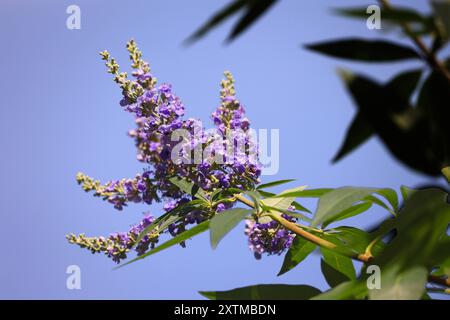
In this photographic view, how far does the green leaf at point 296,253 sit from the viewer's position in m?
1.63

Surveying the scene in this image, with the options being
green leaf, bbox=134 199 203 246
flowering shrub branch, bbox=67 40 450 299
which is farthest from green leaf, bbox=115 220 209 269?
green leaf, bbox=134 199 203 246

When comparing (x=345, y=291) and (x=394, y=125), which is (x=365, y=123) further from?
(x=345, y=291)

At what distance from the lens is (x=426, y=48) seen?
69 cm

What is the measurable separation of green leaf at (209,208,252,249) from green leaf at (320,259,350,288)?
33 cm

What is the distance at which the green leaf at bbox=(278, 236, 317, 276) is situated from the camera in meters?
1.63

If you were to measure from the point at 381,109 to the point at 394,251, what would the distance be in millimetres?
262

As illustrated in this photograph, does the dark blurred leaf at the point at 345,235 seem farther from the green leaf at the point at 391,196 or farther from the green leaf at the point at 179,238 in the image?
the green leaf at the point at 179,238

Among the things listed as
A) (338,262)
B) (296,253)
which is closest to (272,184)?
(296,253)

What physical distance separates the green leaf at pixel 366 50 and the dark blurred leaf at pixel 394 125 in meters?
0.03

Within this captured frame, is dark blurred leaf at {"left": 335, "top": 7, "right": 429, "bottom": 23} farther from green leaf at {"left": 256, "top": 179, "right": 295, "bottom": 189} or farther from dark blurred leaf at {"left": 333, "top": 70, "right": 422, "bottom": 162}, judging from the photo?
green leaf at {"left": 256, "top": 179, "right": 295, "bottom": 189}

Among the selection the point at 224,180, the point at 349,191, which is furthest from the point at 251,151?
the point at 349,191

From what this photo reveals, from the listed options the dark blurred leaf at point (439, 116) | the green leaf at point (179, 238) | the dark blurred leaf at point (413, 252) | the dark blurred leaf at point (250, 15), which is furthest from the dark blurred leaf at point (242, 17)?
the green leaf at point (179, 238)
